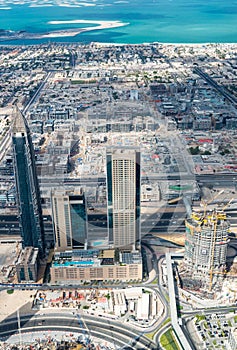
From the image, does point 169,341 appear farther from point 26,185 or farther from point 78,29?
point 78,29

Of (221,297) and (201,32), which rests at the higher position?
(201,32)

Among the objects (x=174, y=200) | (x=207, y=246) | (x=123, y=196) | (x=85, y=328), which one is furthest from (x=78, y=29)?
(x=85, y=328)

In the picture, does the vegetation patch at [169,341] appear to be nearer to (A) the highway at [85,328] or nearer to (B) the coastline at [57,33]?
(A) the highway at [85,328]

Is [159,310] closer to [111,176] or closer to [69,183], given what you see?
[111,176]

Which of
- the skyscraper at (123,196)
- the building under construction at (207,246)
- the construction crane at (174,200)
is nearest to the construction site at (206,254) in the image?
the building under construction at (207,246)

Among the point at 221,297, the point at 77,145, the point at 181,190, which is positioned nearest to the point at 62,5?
the point at 77,145

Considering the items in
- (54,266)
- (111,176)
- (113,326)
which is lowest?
(113,326)

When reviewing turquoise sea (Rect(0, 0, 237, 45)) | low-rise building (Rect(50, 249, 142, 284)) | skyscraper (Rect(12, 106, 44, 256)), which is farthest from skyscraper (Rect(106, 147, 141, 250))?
turquoise sea (Rect(0, 0, 237, 45))
